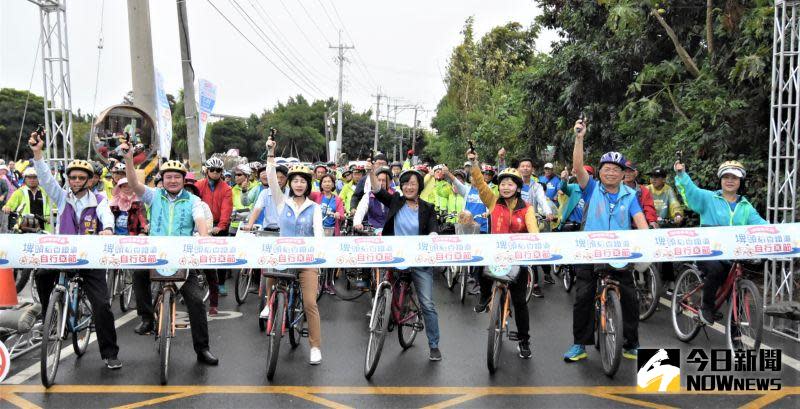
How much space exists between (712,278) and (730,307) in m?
0.40

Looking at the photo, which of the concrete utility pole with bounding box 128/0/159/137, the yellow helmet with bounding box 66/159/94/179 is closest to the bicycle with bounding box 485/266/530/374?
the yellow helmet with bounding box 66/159/94/179

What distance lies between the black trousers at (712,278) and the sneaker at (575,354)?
4.86 feet

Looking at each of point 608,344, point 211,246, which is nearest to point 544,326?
point 608,344

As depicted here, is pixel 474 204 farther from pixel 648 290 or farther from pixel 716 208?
pixel 716 208

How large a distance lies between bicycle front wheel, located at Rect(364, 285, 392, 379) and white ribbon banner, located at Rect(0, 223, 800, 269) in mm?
339

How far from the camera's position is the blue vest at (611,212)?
6867 mm

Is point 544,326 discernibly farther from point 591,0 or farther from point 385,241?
point 591,0

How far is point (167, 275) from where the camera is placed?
6430 mm

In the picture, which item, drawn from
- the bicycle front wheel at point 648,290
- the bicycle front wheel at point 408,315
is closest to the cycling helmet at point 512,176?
the bicycle front wheel at point 408,315

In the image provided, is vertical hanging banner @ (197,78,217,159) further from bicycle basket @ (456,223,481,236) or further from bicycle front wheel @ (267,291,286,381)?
bicycle front wheel @ (267,291,286,381)

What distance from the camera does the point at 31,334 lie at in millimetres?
7617

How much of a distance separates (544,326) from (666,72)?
8223 mm

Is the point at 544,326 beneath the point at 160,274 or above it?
beneath

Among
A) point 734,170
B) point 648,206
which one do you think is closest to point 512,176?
point 734,170
